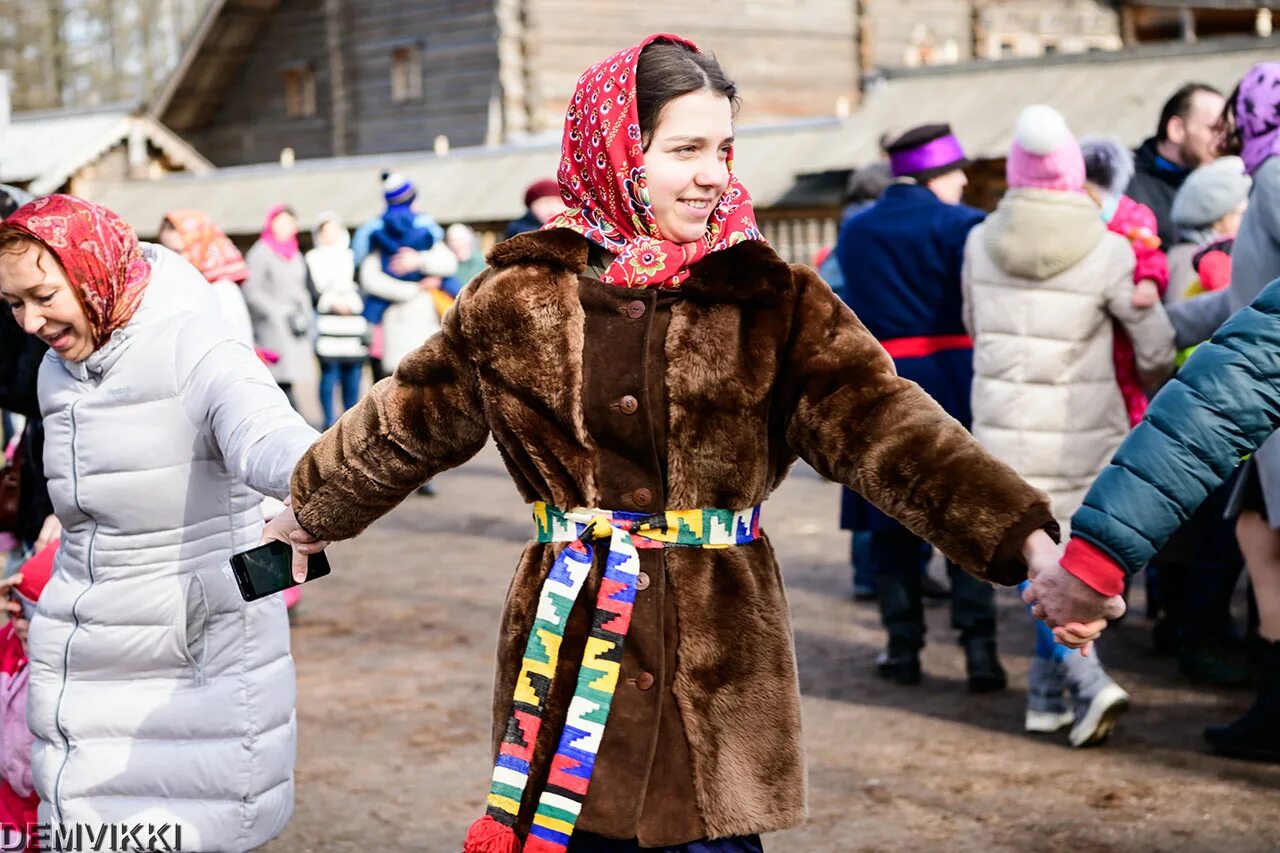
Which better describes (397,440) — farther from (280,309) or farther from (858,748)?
(280,309)

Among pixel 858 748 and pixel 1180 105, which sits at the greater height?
pixel 1180 105

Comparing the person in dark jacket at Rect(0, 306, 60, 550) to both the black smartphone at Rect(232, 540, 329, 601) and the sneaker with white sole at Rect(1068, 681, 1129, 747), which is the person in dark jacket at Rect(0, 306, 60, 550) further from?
the sneaker with white sole at Rect(1068, 681, 1129, 747)

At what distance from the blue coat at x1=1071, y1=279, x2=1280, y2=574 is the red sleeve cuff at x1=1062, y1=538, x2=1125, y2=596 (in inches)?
0.6

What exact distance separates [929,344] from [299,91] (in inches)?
985

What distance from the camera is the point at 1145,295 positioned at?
17.9ft

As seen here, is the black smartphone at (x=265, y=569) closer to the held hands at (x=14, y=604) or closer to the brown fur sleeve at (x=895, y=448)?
the brown fur sleeve at (x=895, y=448)

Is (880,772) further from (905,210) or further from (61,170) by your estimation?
(61,170)

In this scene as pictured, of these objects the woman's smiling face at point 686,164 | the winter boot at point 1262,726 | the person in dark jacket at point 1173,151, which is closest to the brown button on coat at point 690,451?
the woman's smiling face at point 686,164

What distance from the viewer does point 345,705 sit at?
6215mm

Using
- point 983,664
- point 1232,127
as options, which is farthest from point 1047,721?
point 1232,127

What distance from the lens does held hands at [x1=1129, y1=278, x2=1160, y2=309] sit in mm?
5457

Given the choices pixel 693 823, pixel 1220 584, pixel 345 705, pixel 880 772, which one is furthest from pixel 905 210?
pixel 693 823

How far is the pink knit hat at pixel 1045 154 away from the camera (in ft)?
17.9

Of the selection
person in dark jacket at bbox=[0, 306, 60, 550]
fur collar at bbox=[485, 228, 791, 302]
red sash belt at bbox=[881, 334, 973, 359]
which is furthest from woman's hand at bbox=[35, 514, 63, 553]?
red sash belt at bbox=[881, 334, 973, 359]
